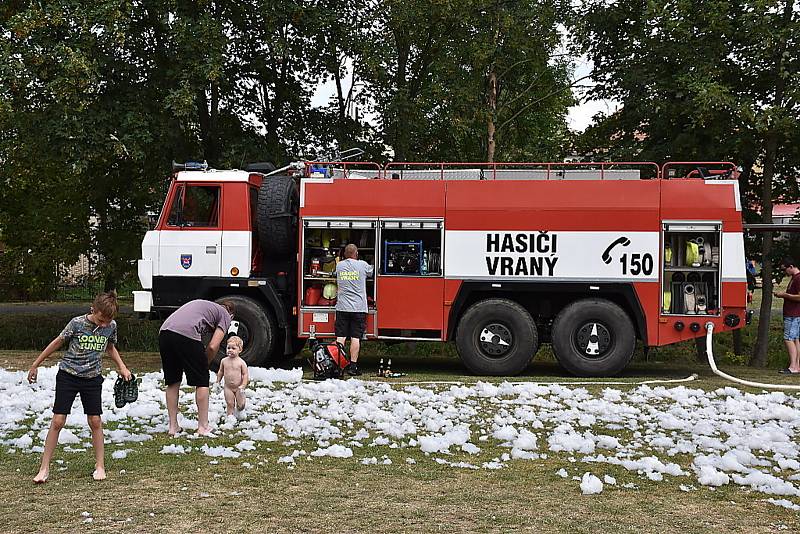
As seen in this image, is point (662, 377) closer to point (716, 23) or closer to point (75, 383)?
point (716, 23)

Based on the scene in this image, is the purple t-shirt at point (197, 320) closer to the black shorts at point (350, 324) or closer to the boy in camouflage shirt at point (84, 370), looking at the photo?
the boy in camouflage shirt at point (84, 370)

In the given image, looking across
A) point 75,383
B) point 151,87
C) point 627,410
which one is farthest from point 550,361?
point 75,383

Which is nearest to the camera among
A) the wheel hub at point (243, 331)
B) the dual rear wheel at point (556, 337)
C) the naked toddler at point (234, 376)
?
the naked toddler at point (234, 376)

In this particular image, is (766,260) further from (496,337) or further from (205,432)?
(205,432)

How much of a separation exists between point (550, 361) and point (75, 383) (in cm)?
1392

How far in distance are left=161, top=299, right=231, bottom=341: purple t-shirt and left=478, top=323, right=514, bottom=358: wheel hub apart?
6.42 metres

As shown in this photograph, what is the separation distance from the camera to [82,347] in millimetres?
8086

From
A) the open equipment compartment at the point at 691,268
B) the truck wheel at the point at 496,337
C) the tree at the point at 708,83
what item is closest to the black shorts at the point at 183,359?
the truck wheel at the point at 496,337

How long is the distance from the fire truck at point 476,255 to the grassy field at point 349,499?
22.0ft

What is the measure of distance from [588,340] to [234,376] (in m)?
6.90

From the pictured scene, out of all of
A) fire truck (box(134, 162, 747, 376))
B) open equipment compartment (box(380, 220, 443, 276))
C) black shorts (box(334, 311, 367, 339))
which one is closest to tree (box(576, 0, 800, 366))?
fire truck (box(134, 162, 747, 376))

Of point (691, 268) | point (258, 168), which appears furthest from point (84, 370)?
point (691, 268)

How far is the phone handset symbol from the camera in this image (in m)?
15.6

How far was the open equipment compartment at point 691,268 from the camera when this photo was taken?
15461 millimetres
